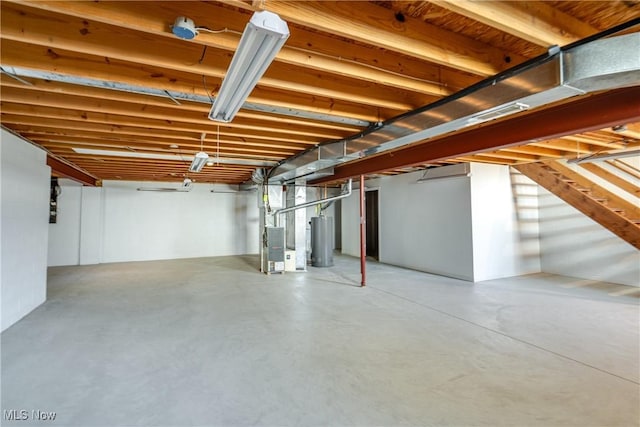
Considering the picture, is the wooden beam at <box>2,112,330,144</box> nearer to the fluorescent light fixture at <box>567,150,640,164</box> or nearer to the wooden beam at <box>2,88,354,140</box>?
the wooden beam at <box>2,88,354,140</box>

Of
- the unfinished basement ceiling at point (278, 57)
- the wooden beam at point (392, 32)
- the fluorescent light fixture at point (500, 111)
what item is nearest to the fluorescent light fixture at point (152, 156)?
the unfinished basement ceiling at point (278, 57)

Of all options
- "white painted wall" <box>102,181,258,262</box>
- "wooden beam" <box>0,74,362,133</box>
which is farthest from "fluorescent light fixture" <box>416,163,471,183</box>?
"white painted wall" <box>102,181,258,262</box>

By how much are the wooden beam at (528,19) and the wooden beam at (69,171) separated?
5667mm

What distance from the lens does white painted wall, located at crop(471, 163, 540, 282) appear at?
17.3ft

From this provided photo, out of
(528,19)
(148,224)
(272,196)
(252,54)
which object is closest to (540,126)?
(528,19)

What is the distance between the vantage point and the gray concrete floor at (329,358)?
179 centimetres

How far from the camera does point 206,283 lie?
5164 mm

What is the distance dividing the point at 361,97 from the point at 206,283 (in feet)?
14.3

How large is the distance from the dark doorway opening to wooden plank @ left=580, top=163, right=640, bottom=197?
474cm

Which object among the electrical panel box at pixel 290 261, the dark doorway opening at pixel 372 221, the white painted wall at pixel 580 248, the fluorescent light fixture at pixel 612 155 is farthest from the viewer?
the dark doorway opening at pixel 372 221

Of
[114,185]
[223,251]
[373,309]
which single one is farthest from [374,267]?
[114,185]

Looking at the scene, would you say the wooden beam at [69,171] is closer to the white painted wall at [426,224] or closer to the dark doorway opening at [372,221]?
the white painted wall at [426,224]

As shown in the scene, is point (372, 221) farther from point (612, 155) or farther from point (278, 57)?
point (278, 57)

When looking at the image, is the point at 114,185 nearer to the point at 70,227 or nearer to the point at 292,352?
the point at 70,227
